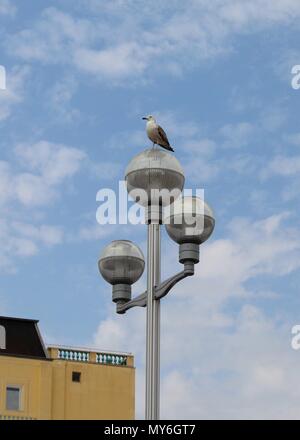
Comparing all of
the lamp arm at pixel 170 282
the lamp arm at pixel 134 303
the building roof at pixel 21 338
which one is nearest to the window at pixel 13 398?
the building roof at pixel 21 338

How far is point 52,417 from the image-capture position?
53812 mm

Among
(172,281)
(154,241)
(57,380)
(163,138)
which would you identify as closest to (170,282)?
(172,281)

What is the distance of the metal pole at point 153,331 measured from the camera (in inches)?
666

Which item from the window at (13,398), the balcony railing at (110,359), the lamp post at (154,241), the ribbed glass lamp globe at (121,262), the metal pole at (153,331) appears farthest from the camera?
Result: the balcony railing at (110,359)

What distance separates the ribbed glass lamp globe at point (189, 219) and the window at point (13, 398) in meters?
36.7

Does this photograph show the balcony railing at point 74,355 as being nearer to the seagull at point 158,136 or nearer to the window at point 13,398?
the window at point 13,398

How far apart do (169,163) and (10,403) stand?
121 feet

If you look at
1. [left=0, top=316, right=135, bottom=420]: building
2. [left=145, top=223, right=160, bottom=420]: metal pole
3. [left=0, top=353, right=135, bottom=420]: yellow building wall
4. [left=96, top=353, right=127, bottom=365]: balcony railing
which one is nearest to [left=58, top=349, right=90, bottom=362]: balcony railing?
[left=0, top=316, right=135, bottom=420]: building

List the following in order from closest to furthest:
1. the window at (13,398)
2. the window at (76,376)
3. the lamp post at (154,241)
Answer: the lamp post at (154,241) < the window at (13,398) < the window at (76,376)

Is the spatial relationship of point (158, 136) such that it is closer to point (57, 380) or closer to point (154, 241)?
point (154, 241)

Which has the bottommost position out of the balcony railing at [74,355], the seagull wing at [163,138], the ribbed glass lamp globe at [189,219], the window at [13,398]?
the ribbed glass lamp globe at [189,219]

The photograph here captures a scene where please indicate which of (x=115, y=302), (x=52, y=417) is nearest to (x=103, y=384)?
(x=52, y=417)

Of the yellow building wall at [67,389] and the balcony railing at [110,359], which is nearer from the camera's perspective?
the yellow building wall at [67,389]
